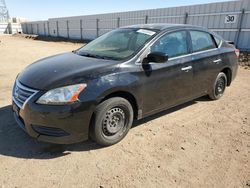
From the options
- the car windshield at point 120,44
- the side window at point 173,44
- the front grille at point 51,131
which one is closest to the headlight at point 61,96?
the front grille at point 51,131

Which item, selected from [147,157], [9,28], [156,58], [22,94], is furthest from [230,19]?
[9,28]

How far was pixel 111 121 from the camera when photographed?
334 cm

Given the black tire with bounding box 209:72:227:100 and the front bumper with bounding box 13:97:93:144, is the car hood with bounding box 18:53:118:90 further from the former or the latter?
the black tire with bounding box 209:72:227:100

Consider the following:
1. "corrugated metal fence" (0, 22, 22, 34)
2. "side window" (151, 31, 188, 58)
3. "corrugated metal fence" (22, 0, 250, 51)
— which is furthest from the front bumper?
"corrugated metal fence" (0, 22, 22, 34)

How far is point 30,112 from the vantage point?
9.62ft

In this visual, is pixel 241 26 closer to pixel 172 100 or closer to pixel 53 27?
pixel 172 100

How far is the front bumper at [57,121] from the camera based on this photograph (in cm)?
287

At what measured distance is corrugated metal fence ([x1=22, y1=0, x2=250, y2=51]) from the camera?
1258 centimetres

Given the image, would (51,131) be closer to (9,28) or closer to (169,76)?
(169,76)

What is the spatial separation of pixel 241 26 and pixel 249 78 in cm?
595

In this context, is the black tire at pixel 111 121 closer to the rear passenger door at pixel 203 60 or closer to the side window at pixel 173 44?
the side window at pixel 173 44

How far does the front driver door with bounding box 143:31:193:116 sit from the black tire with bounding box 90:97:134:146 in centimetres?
39

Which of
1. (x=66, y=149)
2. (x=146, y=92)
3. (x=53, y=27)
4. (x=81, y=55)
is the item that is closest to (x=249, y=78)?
(x=146, y=92)

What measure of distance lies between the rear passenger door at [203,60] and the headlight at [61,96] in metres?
2.49
